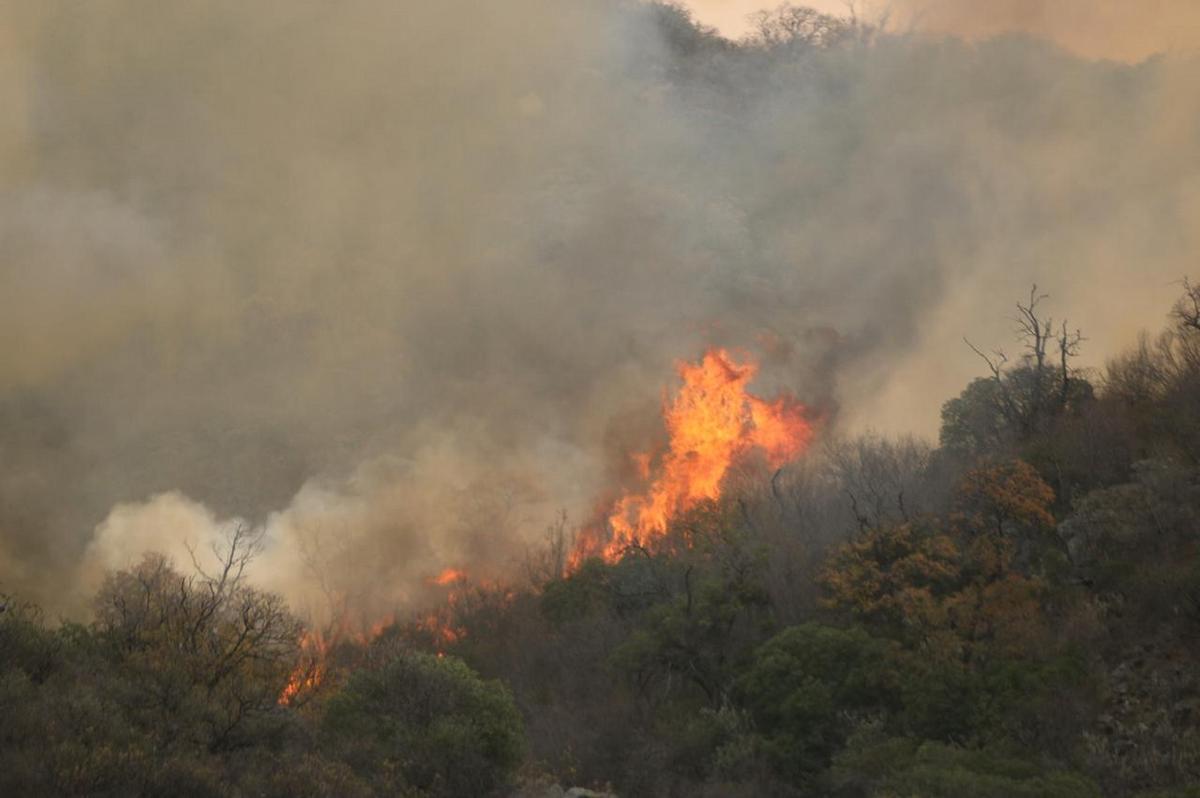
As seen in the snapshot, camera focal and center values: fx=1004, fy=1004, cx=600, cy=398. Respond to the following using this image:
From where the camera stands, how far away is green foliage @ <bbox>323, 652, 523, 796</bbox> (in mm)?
29312

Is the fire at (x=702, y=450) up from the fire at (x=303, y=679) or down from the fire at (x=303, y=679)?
up

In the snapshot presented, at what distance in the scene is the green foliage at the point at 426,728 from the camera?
29.3m

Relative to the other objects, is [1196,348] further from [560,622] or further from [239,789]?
[239,789]

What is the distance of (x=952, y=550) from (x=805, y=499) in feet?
88.3

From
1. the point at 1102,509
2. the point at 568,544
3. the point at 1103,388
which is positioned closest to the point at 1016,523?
the point at 1102,509

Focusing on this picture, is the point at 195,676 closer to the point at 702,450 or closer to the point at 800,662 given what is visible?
the point at 800,662

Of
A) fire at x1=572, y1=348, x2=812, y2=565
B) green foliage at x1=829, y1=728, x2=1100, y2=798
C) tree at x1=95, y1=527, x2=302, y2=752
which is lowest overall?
green foliage at x1=829, y1=728, x2=1100, y2=798

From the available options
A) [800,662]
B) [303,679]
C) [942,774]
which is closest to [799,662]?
[800,662]

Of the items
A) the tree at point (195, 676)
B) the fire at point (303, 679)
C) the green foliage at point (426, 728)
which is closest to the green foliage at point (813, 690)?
the green foliage at point (426, 728)

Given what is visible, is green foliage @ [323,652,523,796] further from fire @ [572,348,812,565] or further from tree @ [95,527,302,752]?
fire @ [572,348,812,565]

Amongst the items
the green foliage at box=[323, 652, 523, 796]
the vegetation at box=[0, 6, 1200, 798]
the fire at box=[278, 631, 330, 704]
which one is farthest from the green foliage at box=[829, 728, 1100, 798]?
the fire at box=[278, 631, 330, 704]

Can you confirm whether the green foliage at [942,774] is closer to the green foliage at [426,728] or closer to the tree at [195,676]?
the green foliage at [426,728]

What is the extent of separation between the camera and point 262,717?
27.5 meters

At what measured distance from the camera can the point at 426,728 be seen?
3136cm
